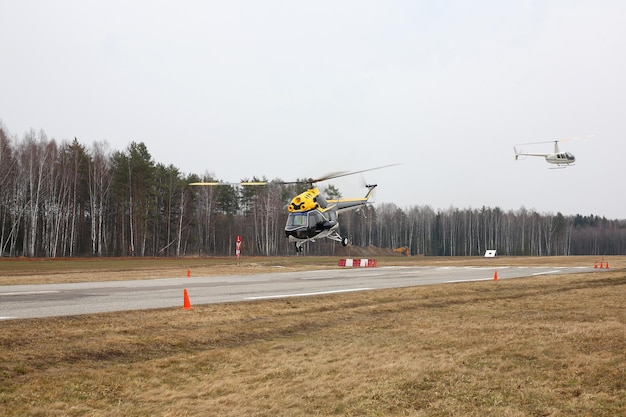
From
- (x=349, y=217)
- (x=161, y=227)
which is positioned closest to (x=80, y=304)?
(x=161, y=227)

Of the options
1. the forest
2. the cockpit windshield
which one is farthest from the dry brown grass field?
the forest

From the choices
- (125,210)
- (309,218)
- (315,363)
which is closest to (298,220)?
(309,218)

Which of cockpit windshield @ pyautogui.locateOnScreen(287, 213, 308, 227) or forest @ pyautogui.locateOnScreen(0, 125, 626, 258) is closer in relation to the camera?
cockpit windshield @ pyautogui.locateOnScreen(287, 213, 308, 227)

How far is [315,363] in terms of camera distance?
10.7m

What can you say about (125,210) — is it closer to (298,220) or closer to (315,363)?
(298,220)

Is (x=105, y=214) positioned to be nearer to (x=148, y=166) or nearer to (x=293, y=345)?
(x=148, y=166)

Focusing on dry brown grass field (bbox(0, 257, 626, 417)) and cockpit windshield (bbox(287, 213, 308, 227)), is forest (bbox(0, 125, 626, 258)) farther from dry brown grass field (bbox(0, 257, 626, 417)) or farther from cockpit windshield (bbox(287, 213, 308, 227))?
dry brown grass field (bbox(0, 257, 626, 417))

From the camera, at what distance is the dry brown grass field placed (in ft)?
26.8

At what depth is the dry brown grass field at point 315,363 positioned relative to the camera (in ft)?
26.8

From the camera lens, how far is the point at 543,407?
7840 mm

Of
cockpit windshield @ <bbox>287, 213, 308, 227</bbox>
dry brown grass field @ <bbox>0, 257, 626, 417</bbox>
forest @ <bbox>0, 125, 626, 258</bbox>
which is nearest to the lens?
dry brown grass field @ <bbox>0, 257, 626, 417</bbox>

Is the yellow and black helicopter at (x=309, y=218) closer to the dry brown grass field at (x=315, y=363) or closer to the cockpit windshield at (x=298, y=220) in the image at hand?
the cockpit windshield at (x=298, y=220)

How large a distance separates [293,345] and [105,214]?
7189cm

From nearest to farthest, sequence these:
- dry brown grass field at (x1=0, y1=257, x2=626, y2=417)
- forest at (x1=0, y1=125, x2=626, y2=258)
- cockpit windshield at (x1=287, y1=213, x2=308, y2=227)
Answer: dry brown grass field at (x1=0, y1=257, x2=626, y2=417) → cockpit windshield at (x1=287, y1=213, x2=308, y2=227) → forest at (x1=0, y1=125, x2=626, y2=258)
